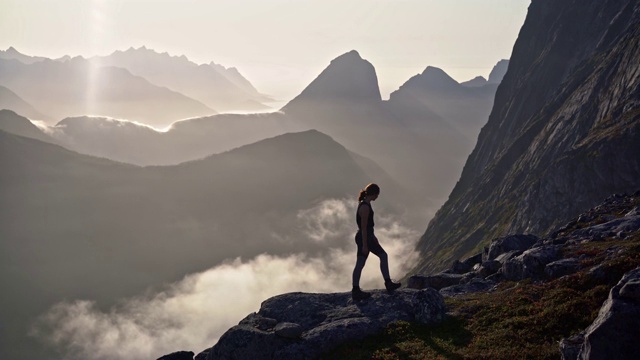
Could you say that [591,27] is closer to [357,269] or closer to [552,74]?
[552,74]

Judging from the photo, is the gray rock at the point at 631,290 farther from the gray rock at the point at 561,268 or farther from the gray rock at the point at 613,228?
the gray rock at the point at 613,228

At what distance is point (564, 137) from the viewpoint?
127 metres

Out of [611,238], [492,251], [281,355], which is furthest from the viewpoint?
[492,251]

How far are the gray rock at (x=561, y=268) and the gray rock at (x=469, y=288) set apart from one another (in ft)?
14.0

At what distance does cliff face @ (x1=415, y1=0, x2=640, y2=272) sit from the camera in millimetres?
95744

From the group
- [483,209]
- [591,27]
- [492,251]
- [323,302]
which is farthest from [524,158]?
[323,302]

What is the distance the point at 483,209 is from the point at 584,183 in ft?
226

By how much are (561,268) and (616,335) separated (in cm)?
1235

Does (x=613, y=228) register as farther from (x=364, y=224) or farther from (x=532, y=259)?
(x=364, y=224)

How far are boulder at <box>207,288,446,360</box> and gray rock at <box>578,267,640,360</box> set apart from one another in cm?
908

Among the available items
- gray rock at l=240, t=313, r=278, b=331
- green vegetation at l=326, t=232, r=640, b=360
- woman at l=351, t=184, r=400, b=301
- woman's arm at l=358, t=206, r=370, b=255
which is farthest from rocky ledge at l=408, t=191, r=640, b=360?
gray rock at l=240, t=313, r=278, b=331

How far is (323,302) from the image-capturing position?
27.9 metres

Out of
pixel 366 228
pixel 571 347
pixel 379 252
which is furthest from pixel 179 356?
pixel 571 347

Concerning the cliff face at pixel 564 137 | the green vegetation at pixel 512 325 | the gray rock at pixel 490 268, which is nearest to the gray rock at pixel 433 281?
the gray rock at pixel 490 268
